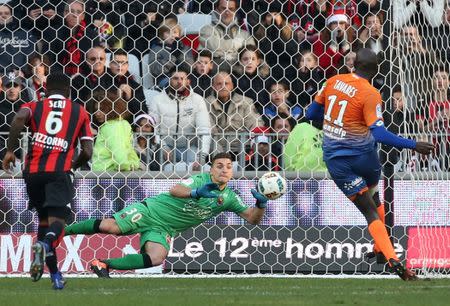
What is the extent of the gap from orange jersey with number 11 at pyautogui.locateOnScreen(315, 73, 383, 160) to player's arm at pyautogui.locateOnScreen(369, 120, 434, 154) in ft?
0.99

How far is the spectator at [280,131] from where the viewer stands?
43.4 ft

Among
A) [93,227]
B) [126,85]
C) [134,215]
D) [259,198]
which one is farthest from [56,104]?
[126,85]

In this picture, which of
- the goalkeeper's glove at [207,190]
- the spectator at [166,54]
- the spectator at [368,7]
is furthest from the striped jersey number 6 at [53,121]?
the spectator at [368,7]

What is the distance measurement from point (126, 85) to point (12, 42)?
156 centimetres

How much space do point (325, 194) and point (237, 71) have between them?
6.16ft

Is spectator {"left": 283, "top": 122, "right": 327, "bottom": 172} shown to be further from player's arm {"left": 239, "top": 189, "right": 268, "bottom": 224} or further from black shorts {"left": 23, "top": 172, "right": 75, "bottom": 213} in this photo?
black shorts {"left": 23, "top": 172, "right": 75, "bottom": 213}

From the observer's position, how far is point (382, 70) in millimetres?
13336

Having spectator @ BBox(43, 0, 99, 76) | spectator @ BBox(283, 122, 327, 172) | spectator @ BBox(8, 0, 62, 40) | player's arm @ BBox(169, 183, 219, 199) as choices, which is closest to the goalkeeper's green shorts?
player's arm @ BBox(169, 183, 219, 199)

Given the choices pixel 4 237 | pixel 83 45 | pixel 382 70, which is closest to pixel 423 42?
pixel 382 70

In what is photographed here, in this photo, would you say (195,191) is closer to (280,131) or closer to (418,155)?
(280,131)

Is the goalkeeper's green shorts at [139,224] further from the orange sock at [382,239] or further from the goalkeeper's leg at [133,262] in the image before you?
the orange sock at [382,239]

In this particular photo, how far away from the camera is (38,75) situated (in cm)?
1378

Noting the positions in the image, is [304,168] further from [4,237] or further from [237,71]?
[4,237]

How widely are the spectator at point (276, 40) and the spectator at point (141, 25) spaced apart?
117 cm
